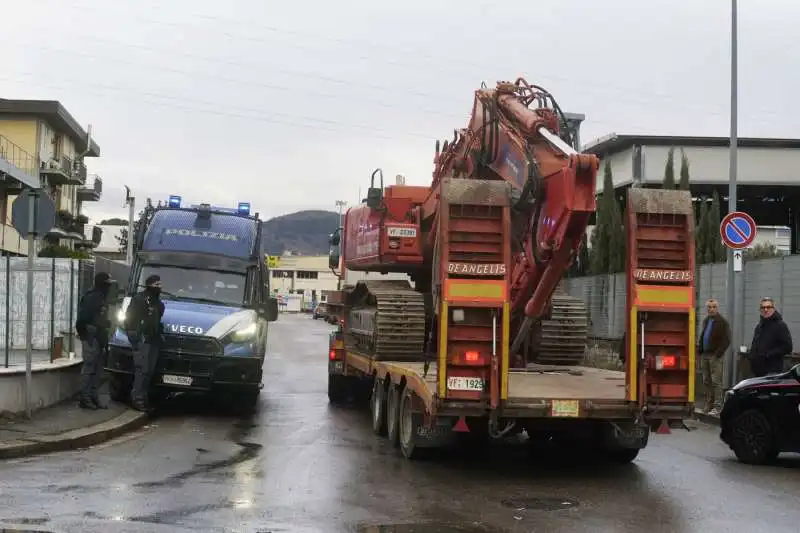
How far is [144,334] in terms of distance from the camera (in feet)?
42.8

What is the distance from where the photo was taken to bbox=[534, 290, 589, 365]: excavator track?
1225cm

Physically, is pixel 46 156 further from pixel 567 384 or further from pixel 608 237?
pixel 567 384

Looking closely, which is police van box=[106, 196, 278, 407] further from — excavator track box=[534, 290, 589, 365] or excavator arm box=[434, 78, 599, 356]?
excavator arm box=[434, 78, 599, 356]

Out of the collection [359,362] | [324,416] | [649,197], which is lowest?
[324,416]

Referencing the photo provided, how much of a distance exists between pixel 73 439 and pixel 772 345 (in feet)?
30.7

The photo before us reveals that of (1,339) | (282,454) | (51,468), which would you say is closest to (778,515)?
(282,454)

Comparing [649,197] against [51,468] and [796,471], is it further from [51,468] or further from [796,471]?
[51,468]

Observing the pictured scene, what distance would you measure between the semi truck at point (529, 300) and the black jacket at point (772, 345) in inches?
134

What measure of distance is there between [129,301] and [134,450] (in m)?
4.05

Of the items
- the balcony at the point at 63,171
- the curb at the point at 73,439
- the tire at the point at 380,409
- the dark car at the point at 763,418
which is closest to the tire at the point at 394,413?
the tire at the point at 380,409

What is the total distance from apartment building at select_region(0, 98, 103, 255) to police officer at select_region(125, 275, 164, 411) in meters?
26.2

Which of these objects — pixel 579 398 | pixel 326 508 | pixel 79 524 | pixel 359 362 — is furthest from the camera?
pixel 359 362

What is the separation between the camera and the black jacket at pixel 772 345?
42.8 ft

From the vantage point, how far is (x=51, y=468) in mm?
9164
